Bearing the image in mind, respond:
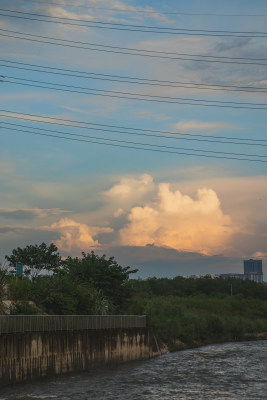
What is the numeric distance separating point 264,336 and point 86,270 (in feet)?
116

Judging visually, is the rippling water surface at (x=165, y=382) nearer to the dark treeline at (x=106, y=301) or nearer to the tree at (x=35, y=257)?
the dark treeline at (x=106, y=301)

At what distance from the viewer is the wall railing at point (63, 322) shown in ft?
127

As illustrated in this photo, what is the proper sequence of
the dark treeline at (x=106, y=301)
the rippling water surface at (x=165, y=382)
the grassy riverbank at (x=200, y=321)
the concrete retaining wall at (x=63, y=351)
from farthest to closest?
1. the grassy riverbank at (x=200, y=321)
2. the dark treeline at (x=106, y=301)
3. the concrete retaining wall at (x=63, y=351)
4. the rippling water surface at (x=165, y=382)

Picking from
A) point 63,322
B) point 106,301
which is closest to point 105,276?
point 106,301

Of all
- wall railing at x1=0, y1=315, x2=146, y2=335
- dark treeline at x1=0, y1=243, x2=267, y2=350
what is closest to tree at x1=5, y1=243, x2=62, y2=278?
dark treeline at x1=0, y1=243, x2=267, y2=350

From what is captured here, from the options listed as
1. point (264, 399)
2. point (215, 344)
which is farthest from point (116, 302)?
point (264, 399)

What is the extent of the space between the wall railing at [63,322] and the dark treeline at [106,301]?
3.82 m

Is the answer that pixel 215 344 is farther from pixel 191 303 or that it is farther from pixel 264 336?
pixel 191 303

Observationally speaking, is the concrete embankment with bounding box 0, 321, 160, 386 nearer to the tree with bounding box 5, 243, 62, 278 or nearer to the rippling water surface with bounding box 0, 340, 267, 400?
the rippling water surface with bounding box 0, 340, 267, 400

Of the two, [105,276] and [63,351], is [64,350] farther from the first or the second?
[105,276]

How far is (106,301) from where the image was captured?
63531 millimetres

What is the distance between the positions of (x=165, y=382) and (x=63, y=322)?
9275mm

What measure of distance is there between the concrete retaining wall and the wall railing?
0.43m

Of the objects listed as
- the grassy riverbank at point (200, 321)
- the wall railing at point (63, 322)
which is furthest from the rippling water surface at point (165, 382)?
the grassy riverbank at point (200, 321)
